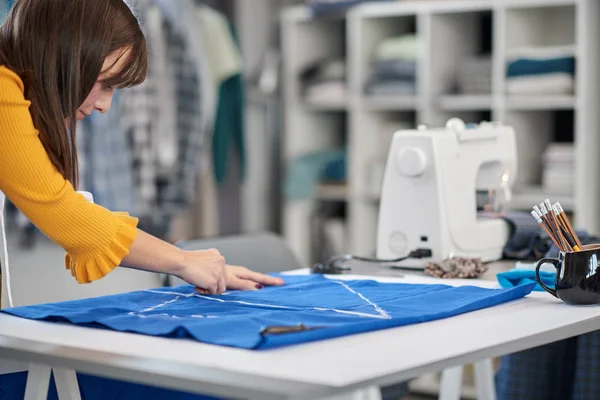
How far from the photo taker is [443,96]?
4.08 metres

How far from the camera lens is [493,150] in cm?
239

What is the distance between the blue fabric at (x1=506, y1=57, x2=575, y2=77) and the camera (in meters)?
3.73

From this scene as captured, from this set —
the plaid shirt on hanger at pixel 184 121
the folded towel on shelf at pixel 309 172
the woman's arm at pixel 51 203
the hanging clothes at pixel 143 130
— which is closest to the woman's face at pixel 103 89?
the woman's arm at pixel 51 203

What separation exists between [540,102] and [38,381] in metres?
2.72

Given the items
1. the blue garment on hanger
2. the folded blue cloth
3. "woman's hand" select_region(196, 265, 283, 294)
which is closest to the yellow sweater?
"woman's hand" select_region(196, 265, 283, 294)

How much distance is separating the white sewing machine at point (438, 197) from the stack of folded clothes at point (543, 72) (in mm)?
1475

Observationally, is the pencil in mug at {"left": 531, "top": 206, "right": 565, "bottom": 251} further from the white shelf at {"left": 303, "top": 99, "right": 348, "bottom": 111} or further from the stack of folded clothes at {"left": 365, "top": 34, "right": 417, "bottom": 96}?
the white shelf at {"left": 303, "top": 99, "right": 348, "bottom": 111}

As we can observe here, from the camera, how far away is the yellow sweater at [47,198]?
1540 mm

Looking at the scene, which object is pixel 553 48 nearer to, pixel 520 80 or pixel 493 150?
pixel 520 80

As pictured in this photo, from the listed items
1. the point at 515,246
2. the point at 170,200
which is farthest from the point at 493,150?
the point at 170,200

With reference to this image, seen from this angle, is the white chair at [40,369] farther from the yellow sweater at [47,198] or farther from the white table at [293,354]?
the yellow sweater at [47,198]

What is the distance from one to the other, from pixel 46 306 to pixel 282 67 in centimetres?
288

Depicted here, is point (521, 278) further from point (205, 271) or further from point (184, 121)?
point (184, 121)

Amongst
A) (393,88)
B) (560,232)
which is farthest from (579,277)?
(393,88)
